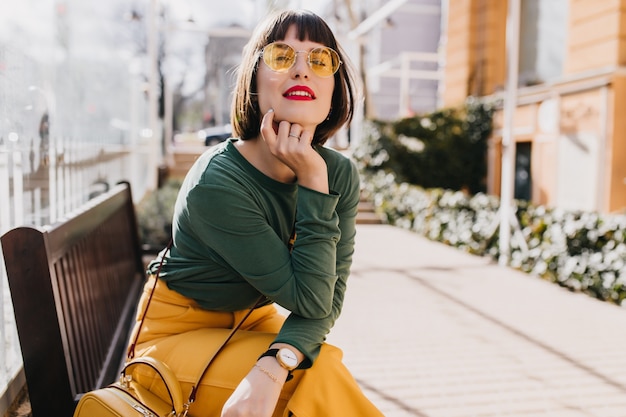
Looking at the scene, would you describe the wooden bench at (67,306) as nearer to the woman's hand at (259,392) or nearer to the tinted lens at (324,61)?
the woman's hand at (259,392)

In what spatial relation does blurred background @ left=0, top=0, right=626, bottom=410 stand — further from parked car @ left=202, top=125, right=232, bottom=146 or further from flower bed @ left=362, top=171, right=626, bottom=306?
parked car @ left=202, top=125, right=232, bottom=146

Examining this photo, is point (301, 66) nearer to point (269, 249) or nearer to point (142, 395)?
point (269, 249)

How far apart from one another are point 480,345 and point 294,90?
122 inches

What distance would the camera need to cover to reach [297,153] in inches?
69.2

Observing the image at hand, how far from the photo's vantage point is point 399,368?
3.91 meters

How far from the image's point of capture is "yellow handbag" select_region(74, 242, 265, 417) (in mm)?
1579

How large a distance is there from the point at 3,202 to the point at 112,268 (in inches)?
64.1

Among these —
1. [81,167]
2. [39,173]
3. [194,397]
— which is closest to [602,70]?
[81,167]

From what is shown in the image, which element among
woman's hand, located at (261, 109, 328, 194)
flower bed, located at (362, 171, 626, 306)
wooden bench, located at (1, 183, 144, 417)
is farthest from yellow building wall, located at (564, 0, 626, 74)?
woman's hand, located at (261, 109, 328, 194)

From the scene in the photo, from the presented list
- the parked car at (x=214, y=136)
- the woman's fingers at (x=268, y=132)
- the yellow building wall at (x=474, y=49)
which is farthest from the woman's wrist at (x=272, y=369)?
the parked car at (x=214, y=136)

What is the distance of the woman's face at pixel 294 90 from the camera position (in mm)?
1879

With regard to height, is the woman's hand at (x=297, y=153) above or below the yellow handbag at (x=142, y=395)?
above

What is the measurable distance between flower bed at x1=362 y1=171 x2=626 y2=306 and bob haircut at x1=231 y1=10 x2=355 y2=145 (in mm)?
4731

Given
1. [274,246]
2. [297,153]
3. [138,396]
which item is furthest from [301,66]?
[138,396]
